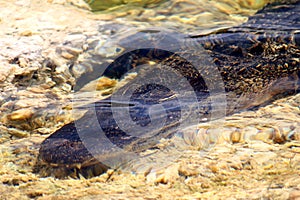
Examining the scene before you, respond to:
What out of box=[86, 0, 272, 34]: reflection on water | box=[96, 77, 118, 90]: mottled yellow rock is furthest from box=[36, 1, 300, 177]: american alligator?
box=[86, 0, 272, 34]: reflection on water

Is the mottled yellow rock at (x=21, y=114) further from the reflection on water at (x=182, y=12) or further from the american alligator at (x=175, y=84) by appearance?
the reflection on water at (x=182, y=12)

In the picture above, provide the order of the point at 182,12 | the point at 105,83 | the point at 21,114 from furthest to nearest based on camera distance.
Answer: the point at 182,12
the point at 105,83
the point at 21,114

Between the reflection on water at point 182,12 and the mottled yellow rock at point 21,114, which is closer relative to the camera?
the mottled yellow rock at point 21,114

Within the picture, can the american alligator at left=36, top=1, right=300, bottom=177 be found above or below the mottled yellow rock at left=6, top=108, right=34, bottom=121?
above

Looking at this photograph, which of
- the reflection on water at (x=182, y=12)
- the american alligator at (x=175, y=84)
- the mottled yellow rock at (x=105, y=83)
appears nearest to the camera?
the american alligator at (x=175, y=84)

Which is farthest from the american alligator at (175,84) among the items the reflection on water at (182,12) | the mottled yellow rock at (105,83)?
the reflection on water at (182,12)

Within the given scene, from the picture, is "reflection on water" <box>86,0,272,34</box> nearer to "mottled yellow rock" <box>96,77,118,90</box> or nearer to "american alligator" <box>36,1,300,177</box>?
"american alligator" <box>36,1,300,177</box>

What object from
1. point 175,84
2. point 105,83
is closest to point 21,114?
point 105,83

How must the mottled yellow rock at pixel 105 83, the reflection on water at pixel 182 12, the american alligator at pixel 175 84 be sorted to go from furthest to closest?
the reflection on water at pixel 182 12 → the mottled yellow rock at pixel 105 83 → the american alligator at pixel 175 84

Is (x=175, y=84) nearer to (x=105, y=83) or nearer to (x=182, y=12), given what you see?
(x=105, y=83)

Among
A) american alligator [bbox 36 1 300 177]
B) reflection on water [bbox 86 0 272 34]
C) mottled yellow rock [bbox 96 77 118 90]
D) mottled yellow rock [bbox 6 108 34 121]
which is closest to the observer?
american alligator [bbox 36 1 300 177]
